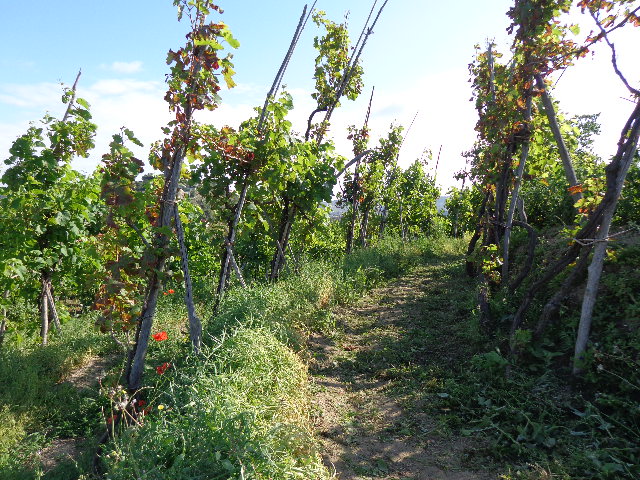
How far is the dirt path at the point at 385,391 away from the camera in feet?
9.43

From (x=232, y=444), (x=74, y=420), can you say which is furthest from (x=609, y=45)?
(x=74, y=420)

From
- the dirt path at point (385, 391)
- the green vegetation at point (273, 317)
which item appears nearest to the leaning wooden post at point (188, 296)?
the green vegetation at point (273, 317)

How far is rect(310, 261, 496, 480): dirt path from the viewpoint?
2.88 meters

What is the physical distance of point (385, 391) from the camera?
388 cm

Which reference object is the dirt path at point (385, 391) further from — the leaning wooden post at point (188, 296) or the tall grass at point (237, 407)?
the leaning wooden post at point (188, 296)

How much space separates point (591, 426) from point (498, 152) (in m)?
3.77

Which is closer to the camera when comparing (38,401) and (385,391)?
(385,391)

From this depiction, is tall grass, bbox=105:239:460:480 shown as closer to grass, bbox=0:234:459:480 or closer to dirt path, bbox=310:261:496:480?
grass, bbox=0:234:459:480

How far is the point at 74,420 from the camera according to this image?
12.6 ft

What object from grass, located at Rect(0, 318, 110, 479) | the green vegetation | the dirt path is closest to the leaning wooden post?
the green vegetation

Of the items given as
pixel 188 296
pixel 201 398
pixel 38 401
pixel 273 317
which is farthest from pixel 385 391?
pixel 38 401

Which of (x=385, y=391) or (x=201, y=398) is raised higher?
(x=201, y=398)

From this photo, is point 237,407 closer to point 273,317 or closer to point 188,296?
point 188,296

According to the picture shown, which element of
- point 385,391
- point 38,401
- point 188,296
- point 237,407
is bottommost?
point 38,401
